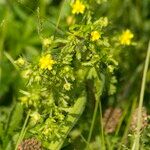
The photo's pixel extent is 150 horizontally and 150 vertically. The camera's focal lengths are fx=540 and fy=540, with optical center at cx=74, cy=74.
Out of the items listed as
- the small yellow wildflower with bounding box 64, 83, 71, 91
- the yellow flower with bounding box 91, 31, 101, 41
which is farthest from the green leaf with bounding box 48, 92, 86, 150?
the yellow flower with bounding box 91, 31, 101, 41

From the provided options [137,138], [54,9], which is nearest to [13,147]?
[137,138]

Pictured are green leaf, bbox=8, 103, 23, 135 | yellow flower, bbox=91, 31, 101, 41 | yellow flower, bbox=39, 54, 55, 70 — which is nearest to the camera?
yellow flower, bbox=39, 54, 55, 70

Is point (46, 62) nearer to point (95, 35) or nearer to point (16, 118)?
point (95, 35)

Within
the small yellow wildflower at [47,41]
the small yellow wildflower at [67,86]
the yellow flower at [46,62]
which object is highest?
the small yellow wildflower at [47,41]

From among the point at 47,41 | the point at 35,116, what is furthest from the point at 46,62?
the point at 35,116

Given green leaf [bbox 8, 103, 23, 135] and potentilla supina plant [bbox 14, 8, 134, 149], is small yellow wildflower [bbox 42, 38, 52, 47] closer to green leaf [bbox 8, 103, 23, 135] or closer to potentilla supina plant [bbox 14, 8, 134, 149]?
potentilla supina plant [bbox 14, 8, 134, 149]

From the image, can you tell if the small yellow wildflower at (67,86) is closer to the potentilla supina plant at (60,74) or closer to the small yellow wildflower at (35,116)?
the potentilla supina plant at (60,74)

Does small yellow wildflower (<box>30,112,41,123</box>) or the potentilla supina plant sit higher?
the potentilla supina plant

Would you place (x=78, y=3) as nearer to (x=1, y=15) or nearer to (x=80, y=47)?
(x=80, y=47)

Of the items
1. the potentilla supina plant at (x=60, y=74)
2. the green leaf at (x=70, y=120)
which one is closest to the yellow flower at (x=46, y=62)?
the potentilla supina plant at (x=60, y=74)
